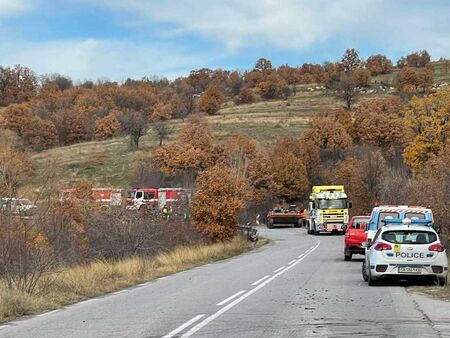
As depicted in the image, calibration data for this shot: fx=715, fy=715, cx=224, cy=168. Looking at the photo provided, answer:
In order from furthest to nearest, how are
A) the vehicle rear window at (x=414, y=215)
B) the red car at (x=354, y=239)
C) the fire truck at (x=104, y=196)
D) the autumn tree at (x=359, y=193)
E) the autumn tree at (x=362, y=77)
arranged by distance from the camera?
the autumn tree at (x=362, y=77)
the autumn tree at (x=359, y=193)
the fire truck at (x=104, y=196)
the red car at (x=354, y=239)
the vehicle rear window at (x=414, y=215)

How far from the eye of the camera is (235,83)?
6476 inches

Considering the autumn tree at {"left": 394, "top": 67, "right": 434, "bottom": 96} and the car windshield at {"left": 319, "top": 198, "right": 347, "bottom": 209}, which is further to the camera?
the autumn tree at {"left": 394, "top": 67, "right": 434, "bottom": 96}

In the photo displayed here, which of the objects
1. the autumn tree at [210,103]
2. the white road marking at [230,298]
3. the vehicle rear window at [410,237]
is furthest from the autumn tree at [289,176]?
the white road marking at [230,298]

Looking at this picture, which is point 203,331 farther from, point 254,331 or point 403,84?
point 403,84

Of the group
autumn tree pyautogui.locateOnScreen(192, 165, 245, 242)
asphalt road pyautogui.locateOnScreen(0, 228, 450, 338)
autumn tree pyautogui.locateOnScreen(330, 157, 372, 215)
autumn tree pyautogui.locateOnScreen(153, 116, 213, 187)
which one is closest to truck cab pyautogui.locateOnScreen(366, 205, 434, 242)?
asphalt road pyautogui.locateOnScreen(0, 228, 450, 338)

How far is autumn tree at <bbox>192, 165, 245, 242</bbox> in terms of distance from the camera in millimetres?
37625

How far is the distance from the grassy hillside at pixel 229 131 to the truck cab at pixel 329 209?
67.7 ft

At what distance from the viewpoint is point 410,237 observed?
18.3 m

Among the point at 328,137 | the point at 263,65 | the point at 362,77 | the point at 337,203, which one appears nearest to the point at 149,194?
the point at 337,203

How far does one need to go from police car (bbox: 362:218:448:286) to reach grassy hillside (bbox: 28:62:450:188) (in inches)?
1650

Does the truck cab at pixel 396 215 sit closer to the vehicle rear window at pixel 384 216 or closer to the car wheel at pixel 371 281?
the vehicle rear window at pixel 384 216

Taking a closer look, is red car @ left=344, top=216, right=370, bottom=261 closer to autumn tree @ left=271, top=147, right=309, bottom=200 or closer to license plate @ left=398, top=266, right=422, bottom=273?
license plate @ left=398, top=266, right=422, bottom=273

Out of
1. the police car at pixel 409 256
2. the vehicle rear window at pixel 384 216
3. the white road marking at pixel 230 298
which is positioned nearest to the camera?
the white road marking at pixel 230 298

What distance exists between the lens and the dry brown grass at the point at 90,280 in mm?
13930
